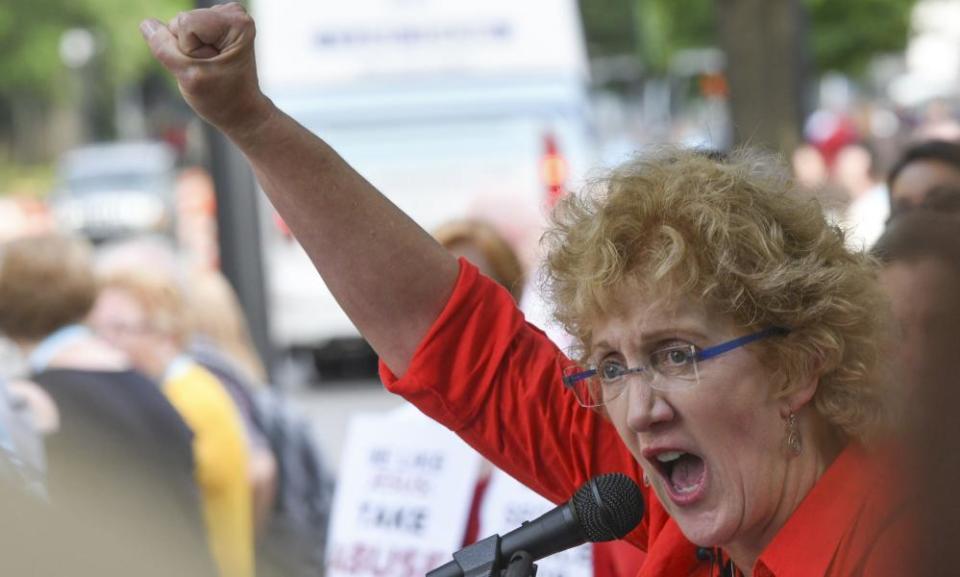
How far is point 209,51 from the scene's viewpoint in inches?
84.3

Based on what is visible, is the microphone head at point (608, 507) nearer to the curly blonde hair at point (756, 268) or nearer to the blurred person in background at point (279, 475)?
the curly blonde hair at point (756, 268)

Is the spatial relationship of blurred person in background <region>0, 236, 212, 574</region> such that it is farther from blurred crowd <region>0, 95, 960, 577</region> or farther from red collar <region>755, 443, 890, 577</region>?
red collar <region>755, 443, 890, 577</region>

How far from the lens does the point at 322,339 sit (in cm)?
1506

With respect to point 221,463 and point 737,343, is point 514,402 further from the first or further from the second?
point 221,463

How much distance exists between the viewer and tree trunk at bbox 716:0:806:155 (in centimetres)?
1002

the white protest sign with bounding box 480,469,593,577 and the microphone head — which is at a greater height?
the microphone head

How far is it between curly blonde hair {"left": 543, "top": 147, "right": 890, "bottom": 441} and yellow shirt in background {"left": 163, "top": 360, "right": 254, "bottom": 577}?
2.55 m

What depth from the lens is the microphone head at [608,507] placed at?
2047 mm

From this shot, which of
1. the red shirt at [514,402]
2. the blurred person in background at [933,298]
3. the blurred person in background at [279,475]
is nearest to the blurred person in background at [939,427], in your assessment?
the blurred person in background at [933,298]

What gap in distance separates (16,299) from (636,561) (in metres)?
2.51

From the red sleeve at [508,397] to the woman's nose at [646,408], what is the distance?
270mm

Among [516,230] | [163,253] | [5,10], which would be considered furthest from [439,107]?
[5,10]

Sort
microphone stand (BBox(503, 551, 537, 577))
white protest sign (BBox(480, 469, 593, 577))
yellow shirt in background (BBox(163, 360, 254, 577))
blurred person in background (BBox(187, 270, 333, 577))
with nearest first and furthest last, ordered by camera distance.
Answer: microphone stand (BBox(503, 551, 537, 577))
white protest sign (BBox(480, 469, 593, 577))
yellow shirt in background (BBox(163, 360, 254, 577))
blurred person in background (BBox(187, 270, 333, 577))

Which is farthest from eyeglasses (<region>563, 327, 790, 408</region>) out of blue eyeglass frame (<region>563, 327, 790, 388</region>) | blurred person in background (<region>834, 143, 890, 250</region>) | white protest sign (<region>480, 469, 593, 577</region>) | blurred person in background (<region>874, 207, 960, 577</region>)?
blurred person in background (<region>834, 143, 890, 250</region>)
